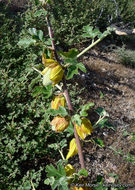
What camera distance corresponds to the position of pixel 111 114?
2.54 m

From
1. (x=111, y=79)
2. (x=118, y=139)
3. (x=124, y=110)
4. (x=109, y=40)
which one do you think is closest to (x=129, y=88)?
(x=111, y=79)

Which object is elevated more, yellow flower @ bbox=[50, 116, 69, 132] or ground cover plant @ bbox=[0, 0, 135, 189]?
yellow flower @ bbox=[50, 116, 69, 132]

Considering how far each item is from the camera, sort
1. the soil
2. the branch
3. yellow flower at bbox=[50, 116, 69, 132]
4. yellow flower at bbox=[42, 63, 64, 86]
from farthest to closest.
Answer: the branch < the soil < yellow flower at bbox=[50, 116, 69, 132] < yellow flower at bbox=[42, 63, 64, 86]

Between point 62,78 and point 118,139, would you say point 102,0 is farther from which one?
point 62,78

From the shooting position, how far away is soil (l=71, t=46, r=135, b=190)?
6.48 ft

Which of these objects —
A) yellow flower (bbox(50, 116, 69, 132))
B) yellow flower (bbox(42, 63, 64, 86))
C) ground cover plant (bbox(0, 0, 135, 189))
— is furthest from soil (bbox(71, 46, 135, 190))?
yellow flower (bbox(42, 63, 64, 86))

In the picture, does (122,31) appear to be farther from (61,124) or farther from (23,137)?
(61,124)

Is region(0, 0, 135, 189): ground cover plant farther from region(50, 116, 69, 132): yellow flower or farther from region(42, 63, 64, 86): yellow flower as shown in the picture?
region(42, 63, 64, 86): yellow flower

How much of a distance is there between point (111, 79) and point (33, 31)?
8.30ft

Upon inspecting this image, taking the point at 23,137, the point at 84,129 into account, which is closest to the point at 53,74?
the point at 84,129

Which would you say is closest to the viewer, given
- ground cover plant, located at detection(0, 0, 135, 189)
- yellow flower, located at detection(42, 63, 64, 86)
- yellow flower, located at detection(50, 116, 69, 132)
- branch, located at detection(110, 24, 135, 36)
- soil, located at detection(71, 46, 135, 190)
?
yellow flower, located at detection(42, 63, 64, 86)


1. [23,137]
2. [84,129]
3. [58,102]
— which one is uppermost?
[58,102]

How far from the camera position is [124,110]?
268 centimetres

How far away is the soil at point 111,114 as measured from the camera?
1.97m
